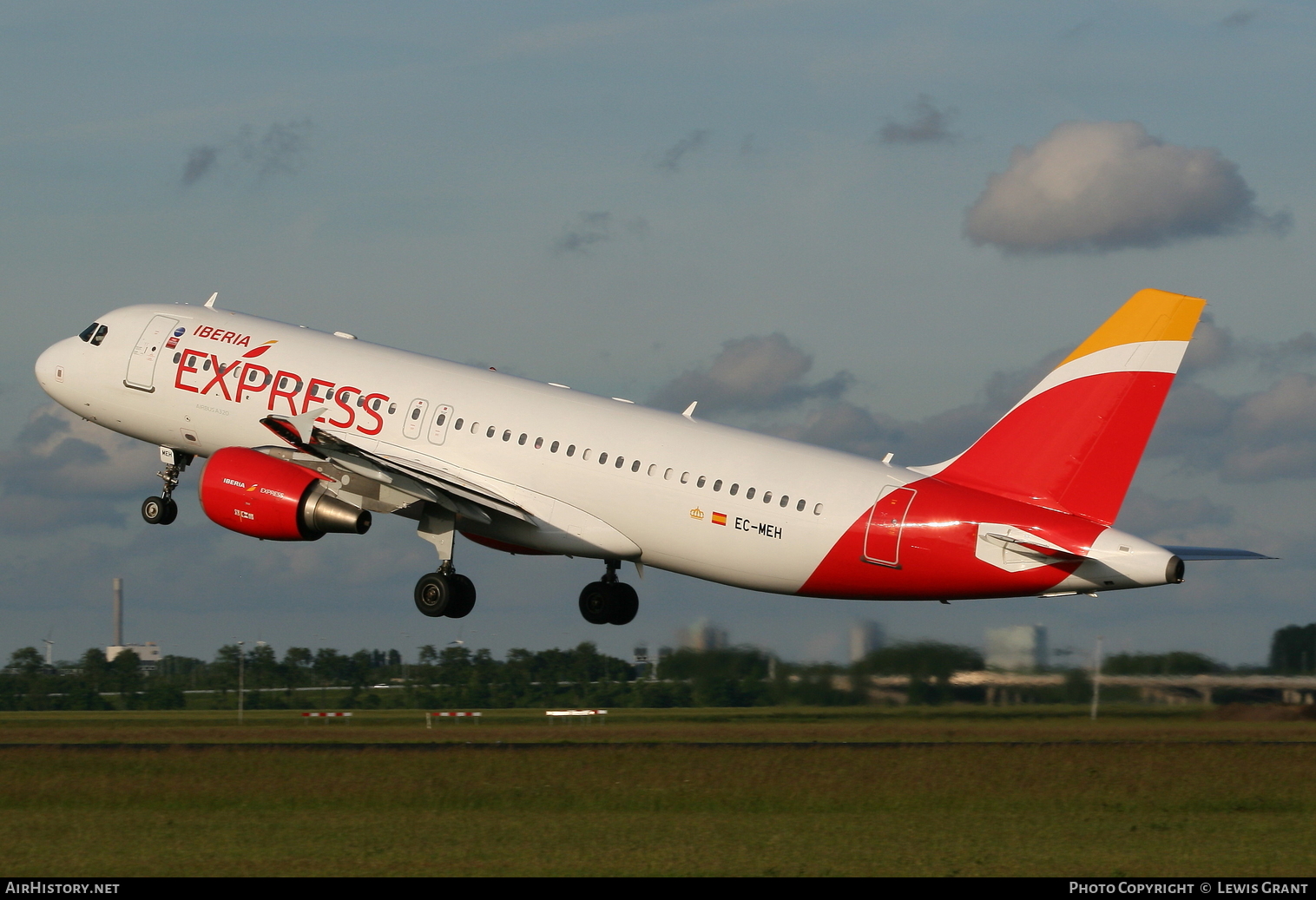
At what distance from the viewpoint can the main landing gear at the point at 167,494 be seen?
43.9 metres

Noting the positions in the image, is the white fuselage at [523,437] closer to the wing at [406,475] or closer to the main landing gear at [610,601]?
the wing at [406,475]

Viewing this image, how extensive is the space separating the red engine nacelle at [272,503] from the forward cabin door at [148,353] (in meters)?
5.76

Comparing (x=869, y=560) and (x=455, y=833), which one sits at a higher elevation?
(x=869, y=560)

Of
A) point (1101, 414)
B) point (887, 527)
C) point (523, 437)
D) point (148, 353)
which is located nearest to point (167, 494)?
point (148, 353)

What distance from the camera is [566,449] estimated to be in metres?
37.9

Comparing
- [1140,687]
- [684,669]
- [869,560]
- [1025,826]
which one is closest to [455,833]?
[1025,826]

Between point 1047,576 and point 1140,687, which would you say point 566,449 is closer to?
point 1047,576

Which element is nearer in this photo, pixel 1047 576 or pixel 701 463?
pixel 1047 576

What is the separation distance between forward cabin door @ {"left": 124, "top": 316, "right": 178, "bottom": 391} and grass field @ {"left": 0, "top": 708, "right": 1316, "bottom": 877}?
32.6 ft

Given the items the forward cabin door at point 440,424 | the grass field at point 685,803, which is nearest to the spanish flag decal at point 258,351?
the forward cabin door at point 440,424

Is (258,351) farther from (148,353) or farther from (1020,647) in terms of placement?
(1020,647)

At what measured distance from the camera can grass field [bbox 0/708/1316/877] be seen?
22156 mm

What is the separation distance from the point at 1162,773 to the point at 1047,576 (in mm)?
4794

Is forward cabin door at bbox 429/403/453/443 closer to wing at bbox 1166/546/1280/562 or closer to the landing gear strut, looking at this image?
the landing gear strut
